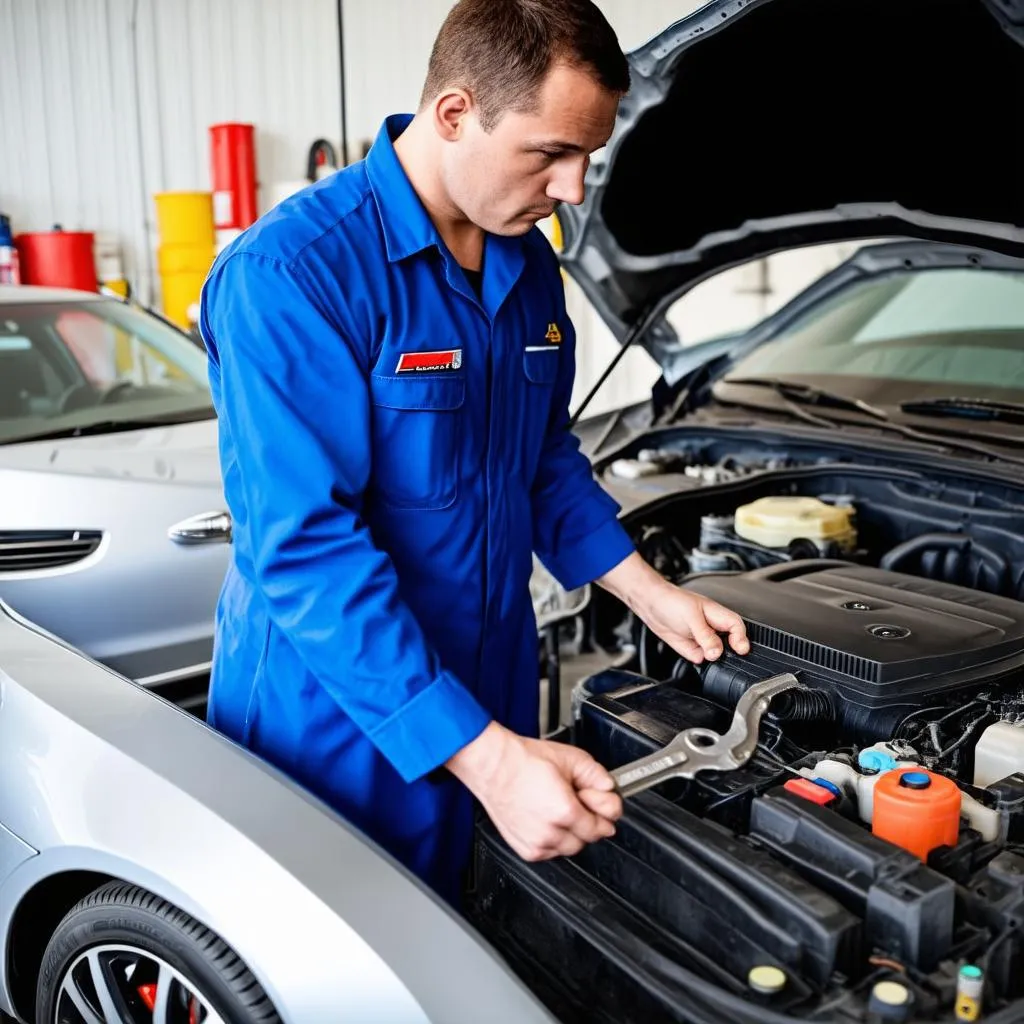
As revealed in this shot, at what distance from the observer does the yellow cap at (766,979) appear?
1.00 metres

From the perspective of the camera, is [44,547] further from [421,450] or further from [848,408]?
[848,408]

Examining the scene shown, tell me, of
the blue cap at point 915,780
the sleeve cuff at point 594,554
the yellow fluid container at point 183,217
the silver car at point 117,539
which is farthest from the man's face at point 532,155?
the yellow fluid container at point 183,217

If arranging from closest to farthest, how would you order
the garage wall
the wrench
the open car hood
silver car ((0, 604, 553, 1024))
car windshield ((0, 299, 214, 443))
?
silver car ((0, 604, 553, 1024)) < the wrench < the open car hood < car windshield ((0, 299, 214, 443)) < the garage wall

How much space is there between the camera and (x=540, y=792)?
107 cm

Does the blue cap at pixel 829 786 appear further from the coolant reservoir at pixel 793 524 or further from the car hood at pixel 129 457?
the car hood at pixel 129 457

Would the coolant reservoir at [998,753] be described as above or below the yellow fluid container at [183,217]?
below

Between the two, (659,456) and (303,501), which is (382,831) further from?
(659,456)

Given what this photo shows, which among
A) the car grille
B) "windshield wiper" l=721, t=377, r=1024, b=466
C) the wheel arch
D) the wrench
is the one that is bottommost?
the wheel arch

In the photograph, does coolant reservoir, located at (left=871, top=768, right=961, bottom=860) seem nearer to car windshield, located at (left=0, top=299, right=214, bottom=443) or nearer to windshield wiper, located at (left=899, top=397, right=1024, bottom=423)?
windshield wiper, located at (left=899, top=397, right=1024, bottom=423)

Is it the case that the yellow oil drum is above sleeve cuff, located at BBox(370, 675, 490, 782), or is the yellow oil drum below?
above

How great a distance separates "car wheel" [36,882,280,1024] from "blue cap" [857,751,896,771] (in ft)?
2.50

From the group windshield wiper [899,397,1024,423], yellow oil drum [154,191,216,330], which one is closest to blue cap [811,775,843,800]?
windshield wiper [899,397,1024,423]

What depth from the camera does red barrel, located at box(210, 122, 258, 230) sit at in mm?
6566

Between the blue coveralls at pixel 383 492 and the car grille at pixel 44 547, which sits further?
the car grille at pixel 44 547
